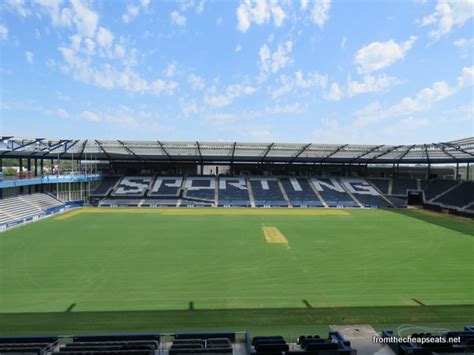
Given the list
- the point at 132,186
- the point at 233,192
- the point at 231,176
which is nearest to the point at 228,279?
the point at 233,192

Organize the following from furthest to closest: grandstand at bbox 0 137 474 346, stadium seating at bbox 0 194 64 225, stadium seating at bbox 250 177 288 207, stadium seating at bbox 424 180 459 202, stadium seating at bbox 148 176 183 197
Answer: stadium seating at bbox 148 176 183 197
stadium seating at bbox 424 180 459 202
stadium seating at bbox 250 177 288 207
stadium seating at bbox 0 194 64 225
grandstand at bbox 0 137 474 346

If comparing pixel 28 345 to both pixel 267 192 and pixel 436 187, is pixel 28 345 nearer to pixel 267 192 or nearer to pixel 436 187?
pixel 267 192

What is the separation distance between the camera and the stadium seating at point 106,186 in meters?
48.6

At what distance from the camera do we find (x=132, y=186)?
50781 millimetres

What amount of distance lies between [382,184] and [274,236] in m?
38.4

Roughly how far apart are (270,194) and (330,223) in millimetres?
19201

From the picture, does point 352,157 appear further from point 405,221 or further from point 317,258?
point 317,258

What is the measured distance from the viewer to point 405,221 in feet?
108

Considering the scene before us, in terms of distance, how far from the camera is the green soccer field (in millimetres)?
10969

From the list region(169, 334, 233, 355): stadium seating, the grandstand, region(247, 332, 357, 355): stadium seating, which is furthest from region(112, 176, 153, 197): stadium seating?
region(247, 332, 357, 355): stadium seating

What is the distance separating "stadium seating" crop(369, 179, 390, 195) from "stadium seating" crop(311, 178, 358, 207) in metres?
6.83

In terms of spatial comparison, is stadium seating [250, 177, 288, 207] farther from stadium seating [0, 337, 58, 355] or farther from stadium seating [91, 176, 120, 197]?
stadium seating [0, 337, 58, 355]

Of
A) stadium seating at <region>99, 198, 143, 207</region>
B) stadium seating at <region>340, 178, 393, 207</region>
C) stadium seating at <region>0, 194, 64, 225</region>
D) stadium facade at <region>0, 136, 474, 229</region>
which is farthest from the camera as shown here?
stadium seating at <region>340, 178, 393, 207</region>

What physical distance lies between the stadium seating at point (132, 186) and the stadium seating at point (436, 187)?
46.0m
